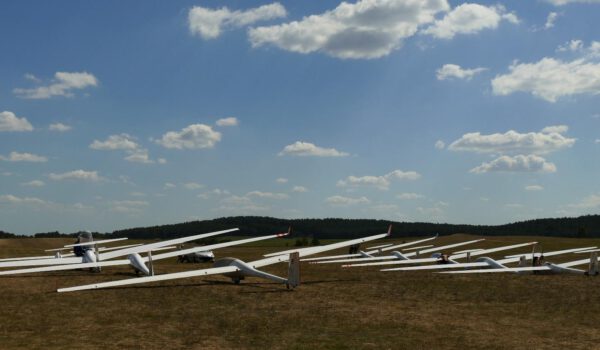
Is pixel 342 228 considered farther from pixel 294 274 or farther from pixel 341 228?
pixel 294 274

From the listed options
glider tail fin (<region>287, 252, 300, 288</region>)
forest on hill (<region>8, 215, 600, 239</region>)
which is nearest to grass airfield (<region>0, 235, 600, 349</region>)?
glider tail fin (<region>287, 252, 300, 288</region>)

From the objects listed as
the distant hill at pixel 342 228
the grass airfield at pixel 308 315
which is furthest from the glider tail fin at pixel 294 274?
the distant hill at pixel 342 228

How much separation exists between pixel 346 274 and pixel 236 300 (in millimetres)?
11126

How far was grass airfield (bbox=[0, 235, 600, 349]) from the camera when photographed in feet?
38.5

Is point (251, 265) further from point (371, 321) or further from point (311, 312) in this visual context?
point (371, 321)

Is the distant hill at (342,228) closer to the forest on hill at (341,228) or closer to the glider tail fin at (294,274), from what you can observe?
the forest on hill at (341,228)

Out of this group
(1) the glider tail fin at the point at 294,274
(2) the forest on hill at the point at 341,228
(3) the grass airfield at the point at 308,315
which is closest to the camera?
(3) the grass airfield at the point at 308,315

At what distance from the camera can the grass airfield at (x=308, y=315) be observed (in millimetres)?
11750

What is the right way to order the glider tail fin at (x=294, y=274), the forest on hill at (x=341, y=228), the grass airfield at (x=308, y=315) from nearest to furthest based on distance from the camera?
1. the grass airfield at (x=308, y=315)
2. the glider tail fin at (x=294, y=274)
3. the forest on hill at (x=341, y=228)

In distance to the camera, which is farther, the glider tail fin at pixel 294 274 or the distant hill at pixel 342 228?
the distant hill at pixel 342 228

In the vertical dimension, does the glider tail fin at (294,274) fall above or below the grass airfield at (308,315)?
above

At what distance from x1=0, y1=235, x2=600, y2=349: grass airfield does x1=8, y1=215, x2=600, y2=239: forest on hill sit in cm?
12768

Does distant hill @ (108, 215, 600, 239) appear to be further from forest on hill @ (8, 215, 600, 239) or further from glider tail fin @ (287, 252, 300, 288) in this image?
glider tail fin @ (287, 252, 300, 288)

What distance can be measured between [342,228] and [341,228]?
525 mm
